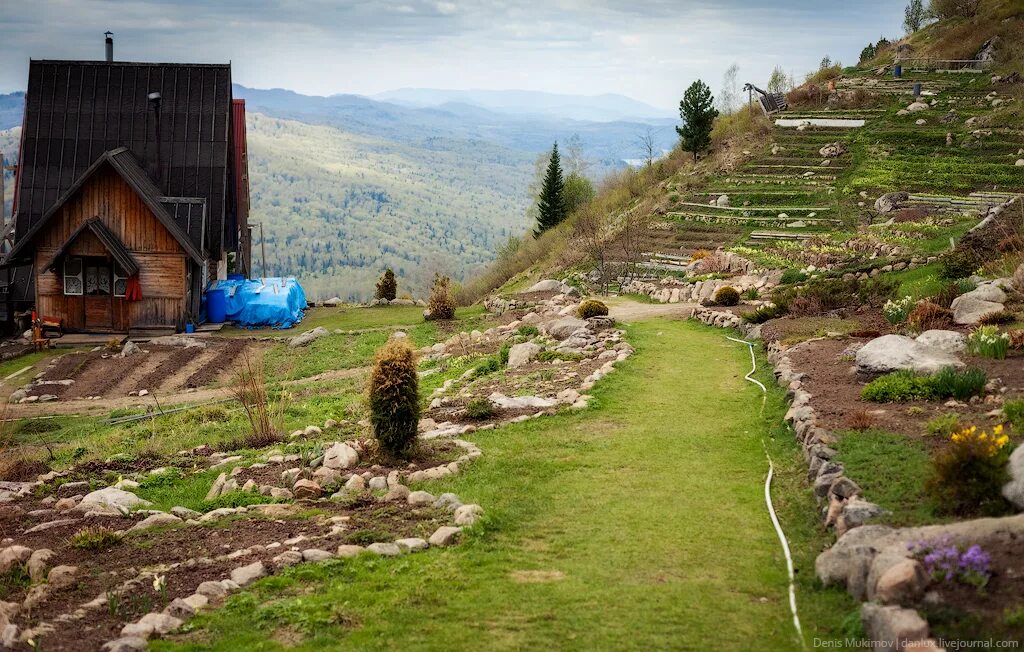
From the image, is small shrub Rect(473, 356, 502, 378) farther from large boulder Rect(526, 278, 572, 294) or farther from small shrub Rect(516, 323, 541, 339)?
large boulder Rect(526, 278, 572, 294)

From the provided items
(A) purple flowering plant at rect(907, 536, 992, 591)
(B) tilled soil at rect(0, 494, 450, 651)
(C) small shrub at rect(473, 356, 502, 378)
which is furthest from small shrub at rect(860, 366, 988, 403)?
(C) small shrub at rect(473, 356, 502, 378)

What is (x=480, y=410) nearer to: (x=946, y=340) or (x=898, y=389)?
(x=898, y=389)

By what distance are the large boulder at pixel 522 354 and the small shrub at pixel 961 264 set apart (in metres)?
8.64

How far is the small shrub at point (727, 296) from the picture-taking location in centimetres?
2453

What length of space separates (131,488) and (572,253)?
3130cm

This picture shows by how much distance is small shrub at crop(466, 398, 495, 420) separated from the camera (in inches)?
586

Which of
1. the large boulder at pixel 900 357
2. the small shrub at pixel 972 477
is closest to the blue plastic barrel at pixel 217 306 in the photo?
the large boulder at pixel 900 357

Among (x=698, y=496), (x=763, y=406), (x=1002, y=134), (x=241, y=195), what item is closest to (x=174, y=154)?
(x=241, y=195)

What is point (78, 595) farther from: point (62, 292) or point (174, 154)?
point (174, 154)

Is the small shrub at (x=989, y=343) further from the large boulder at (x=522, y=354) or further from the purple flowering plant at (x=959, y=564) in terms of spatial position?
the large boulder at (x=522, y=354)

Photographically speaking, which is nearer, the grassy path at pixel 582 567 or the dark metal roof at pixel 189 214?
the grassy path at pixel 582 567

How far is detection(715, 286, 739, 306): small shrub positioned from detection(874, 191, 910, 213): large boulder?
55.2 feet

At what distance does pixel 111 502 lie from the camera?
11.6 m

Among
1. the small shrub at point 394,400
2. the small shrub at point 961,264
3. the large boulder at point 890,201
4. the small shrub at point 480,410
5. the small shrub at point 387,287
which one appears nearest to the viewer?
the small shrub at point 394,400
